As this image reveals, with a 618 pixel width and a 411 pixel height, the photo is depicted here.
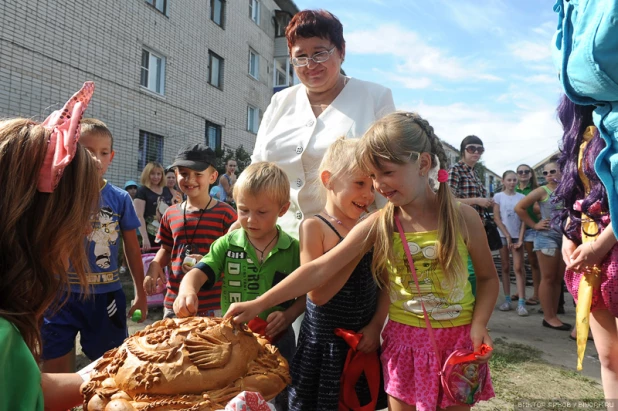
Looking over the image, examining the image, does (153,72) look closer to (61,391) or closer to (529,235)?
(529,235)

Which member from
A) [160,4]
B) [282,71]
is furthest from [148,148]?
[282,71]

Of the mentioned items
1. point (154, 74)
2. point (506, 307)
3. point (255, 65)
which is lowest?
point (506, 307)

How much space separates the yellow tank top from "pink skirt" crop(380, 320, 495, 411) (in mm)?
40

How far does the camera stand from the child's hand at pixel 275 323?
1913 millimetres

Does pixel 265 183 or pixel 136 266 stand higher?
pixel 265 183

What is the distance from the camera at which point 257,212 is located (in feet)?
7.16

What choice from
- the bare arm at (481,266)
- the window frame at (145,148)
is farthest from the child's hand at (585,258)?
the window frame at (145,148)

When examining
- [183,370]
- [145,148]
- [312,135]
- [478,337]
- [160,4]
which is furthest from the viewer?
[160,4]

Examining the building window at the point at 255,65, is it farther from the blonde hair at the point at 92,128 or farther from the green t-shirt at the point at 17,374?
the green t-shirt at the point at 17,374

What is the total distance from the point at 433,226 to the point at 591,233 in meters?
0.95

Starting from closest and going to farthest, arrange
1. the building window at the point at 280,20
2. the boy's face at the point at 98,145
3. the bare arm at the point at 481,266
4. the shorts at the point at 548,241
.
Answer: the bare arm at the point at 481,266 → the boy's face at the point at 98,145 → the shorts at the point at 548,241 → the building window at the point at 280,20

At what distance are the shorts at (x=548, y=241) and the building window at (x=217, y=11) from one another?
13.0m

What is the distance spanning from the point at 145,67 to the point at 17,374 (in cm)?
1186

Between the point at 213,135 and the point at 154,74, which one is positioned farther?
the point at 213,135
